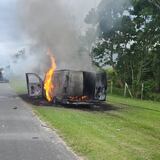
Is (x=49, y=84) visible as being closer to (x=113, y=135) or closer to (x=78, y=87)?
(x=78, y=87)

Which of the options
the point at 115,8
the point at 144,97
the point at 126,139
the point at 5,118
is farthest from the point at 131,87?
the point at 126,139

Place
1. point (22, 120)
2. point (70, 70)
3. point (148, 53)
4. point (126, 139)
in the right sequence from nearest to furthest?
point (126, 139) < point (22, 120) < point (70, 70) < point (148, 53)

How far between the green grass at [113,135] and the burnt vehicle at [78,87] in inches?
173

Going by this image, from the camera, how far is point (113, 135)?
49.8 ft

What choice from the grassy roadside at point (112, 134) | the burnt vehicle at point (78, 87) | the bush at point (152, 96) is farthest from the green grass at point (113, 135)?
the bush at point (152, 96)

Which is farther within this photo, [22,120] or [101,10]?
[101,10]

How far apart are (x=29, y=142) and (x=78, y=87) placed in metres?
14.4

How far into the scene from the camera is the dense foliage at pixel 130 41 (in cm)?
3941

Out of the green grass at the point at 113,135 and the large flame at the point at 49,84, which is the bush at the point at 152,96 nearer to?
the large flame at the point at 49,84

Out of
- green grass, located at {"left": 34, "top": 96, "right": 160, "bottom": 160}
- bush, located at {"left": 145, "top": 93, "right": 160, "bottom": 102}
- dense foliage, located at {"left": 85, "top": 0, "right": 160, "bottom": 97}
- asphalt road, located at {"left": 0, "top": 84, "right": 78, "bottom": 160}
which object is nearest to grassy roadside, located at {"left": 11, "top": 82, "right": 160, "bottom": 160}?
green grass, located at {"left": 34, "top": 96, "right": 160, "bottom": 160}

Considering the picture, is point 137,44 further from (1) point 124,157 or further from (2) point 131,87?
(1) point 124,157

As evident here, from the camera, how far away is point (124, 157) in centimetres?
1127

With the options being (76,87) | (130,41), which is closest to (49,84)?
(76,87)

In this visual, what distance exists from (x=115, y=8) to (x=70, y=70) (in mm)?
13490
